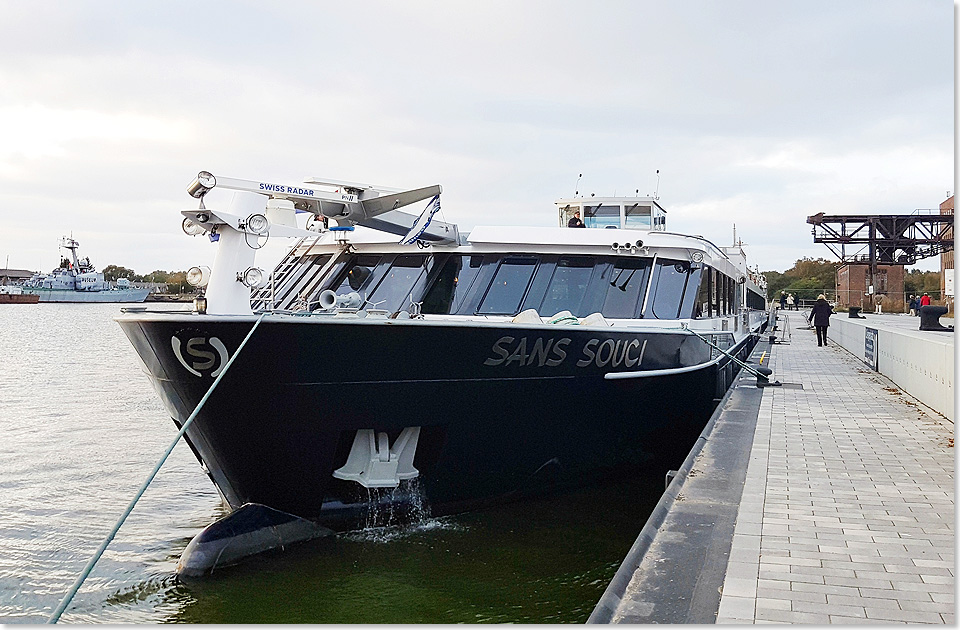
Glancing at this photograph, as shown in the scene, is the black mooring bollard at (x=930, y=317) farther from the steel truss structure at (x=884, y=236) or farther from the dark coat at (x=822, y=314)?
the steel truss structure at (x=884, y=236)

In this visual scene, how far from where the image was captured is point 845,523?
18.6 ft

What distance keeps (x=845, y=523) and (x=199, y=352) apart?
5.10 m

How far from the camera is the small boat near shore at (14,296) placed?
108 metres

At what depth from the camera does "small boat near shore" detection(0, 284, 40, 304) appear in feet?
355

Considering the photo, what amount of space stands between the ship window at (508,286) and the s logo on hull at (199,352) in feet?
11.4

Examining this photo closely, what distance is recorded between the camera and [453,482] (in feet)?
27.3

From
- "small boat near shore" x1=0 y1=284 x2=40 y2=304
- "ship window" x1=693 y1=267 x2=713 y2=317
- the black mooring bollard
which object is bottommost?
the black mooring bollard

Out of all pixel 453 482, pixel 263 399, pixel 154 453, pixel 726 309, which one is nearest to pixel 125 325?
pixel 263 399

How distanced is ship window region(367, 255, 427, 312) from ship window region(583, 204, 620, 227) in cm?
407

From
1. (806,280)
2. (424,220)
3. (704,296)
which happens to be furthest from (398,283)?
(806,280)

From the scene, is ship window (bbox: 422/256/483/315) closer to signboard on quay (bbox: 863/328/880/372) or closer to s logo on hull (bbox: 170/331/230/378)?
s logo on hull (bbox: 170/331/230/378)

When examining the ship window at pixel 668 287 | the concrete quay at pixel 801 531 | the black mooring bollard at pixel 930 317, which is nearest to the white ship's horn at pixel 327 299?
the concrete quay at pixel 801 531

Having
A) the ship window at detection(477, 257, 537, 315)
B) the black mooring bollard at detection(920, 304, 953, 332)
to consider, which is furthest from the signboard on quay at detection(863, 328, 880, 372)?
the ship window at detection(477, 257, 537, 315)

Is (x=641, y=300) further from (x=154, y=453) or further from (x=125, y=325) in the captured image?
(x=154, y=453)
